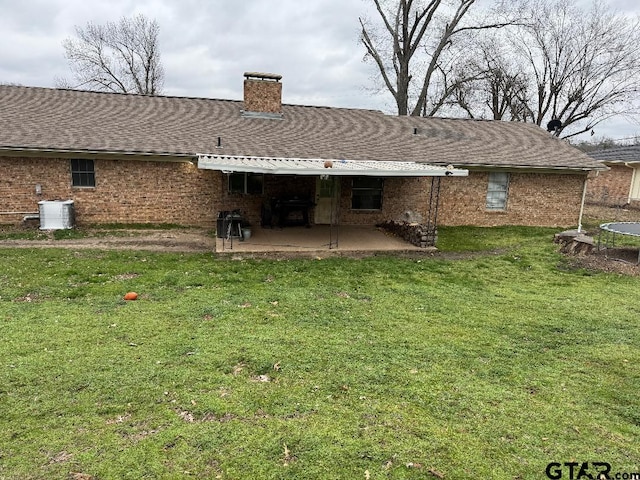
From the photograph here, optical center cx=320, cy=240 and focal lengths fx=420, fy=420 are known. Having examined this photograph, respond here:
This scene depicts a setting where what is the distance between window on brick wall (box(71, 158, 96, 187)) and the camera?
1275cm

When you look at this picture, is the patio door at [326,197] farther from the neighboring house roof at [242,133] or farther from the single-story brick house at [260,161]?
the neighboring house roof at [242,133]

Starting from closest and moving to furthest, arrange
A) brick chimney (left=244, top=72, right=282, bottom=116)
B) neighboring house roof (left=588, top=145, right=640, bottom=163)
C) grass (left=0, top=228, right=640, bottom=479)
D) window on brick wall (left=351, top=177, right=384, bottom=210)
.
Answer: grass (left=0, top=228, right=640, bottom=479), window on brick wall (left=351, top=177, right=384, bottom=210), brick chimney (left=244, top=72, right=282, bottom=116), neighboring house roof (left=588, top=145, right=640, bottom=163)

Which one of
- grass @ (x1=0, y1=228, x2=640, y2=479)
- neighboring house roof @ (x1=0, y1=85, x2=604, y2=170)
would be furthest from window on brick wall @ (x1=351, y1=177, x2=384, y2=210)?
grass @ (x1=0, y1=228, x2=640, y2=479)

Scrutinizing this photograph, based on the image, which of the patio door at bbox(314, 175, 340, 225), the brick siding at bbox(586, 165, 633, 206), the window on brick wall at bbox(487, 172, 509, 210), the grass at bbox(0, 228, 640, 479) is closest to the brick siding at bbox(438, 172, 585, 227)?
the window on brick wall at bbox(487, 172, 509, 210)

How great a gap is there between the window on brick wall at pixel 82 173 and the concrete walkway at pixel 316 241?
4862 millimetres

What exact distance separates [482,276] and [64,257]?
30.8ft

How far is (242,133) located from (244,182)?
192cm

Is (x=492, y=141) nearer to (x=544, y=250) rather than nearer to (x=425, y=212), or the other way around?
(x=425, y=212)

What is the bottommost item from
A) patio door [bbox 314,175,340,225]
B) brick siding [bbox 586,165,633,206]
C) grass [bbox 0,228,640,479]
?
grass [bbox 0,228,640,479]

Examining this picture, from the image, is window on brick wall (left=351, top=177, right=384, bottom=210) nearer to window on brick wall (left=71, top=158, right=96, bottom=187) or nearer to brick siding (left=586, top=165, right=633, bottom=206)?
window on brick wall (left=71, top=158, right=96, bottom=187)

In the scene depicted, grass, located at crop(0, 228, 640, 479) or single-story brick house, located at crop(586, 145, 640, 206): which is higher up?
single-story brick house, located at crop(586, 145, 640, 206)

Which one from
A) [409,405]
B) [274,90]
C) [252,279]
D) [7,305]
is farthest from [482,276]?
[274,90]

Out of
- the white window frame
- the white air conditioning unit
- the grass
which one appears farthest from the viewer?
the white window frame

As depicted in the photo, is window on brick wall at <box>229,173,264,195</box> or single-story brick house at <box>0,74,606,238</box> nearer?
single-story brick house at <box>0,74,606,238</box>
